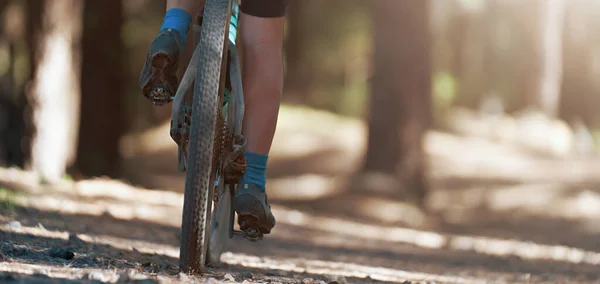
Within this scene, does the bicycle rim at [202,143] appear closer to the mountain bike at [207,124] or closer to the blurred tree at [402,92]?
the mountain bike at [207,124]

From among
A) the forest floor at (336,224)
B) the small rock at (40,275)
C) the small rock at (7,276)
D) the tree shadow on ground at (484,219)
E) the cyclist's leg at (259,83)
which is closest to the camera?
the small rock at (7,276)

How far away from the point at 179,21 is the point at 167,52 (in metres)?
0.22

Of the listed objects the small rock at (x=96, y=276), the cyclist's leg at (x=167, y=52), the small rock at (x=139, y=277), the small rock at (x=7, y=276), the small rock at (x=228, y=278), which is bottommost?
the small rock at (x=7, y=276)

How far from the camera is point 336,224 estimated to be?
9000 millimetres

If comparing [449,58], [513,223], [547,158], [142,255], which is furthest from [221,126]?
[449,58]

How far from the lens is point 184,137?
3031 millimetres

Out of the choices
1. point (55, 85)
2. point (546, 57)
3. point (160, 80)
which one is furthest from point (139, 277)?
point (546, 57)

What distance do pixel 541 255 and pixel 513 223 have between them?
4.21 metres

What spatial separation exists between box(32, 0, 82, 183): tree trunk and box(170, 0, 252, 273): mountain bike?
509 centimetres

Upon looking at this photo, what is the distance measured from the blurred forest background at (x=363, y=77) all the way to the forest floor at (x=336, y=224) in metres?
0.72

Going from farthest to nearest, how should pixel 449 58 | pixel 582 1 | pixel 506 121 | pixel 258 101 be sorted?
pixel 449 58, pixel 582 1, pixel 506 121, pixel 258 101

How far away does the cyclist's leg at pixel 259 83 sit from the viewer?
3383 millimetres

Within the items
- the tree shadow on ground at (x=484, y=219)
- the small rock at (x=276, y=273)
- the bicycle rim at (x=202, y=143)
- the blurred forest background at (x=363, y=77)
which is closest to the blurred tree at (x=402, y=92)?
the blurred forest background at (x=363, y=77)

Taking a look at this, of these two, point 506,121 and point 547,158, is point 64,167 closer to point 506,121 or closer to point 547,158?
point 547,158
